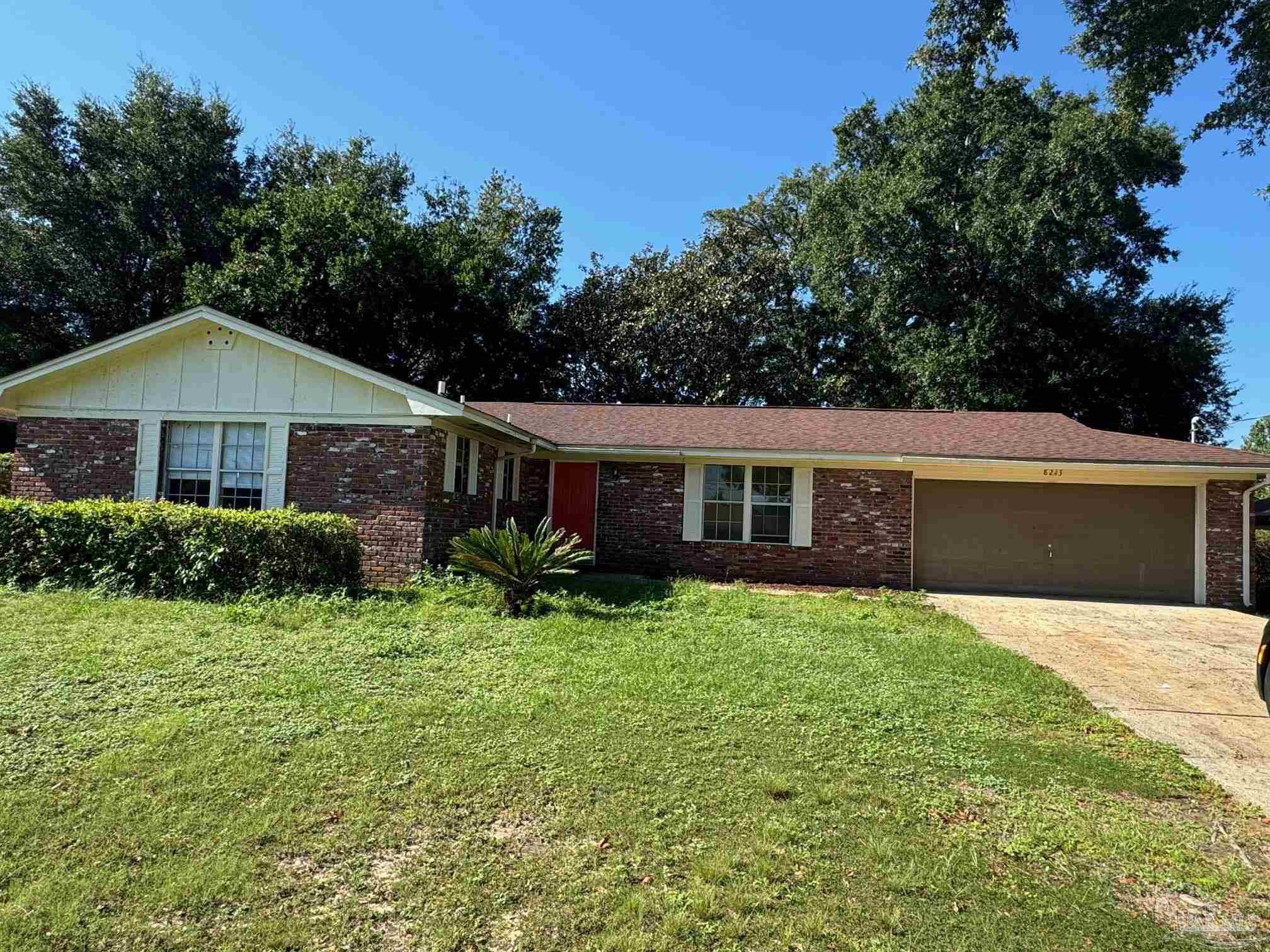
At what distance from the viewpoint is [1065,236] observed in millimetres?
21594

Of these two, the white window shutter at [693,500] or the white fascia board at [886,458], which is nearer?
the white fascia board at [886,458]

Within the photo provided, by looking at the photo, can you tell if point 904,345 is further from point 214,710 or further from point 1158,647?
point 214,710

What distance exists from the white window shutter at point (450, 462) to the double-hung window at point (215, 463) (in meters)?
2.62

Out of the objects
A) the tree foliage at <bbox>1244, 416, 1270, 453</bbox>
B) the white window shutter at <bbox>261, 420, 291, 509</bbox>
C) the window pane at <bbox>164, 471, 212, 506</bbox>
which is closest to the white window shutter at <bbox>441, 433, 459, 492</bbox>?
the white window shutter at <bbox>261, 420, 291, 509</bbox>

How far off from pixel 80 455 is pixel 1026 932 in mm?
13171

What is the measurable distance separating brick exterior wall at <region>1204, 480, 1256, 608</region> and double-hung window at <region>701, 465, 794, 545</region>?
23.2 feet

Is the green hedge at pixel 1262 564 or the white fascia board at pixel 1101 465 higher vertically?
the white fascia board at pixel 1101 465

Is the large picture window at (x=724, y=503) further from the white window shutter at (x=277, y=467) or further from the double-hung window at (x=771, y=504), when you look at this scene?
the white window shutter at (x=277, y=467)

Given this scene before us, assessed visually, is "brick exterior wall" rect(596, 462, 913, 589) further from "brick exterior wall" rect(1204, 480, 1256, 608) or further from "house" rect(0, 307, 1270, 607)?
"brick exterior wall" rect(1204, 480, 1256, 608)

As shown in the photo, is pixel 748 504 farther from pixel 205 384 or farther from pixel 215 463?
pixel 205 384

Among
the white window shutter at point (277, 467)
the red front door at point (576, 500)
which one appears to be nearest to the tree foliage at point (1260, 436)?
the red front door at point (576, 500)

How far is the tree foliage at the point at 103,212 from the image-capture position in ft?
80.0

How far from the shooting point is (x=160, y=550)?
9016 millimetres

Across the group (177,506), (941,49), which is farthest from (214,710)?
(941,49)
